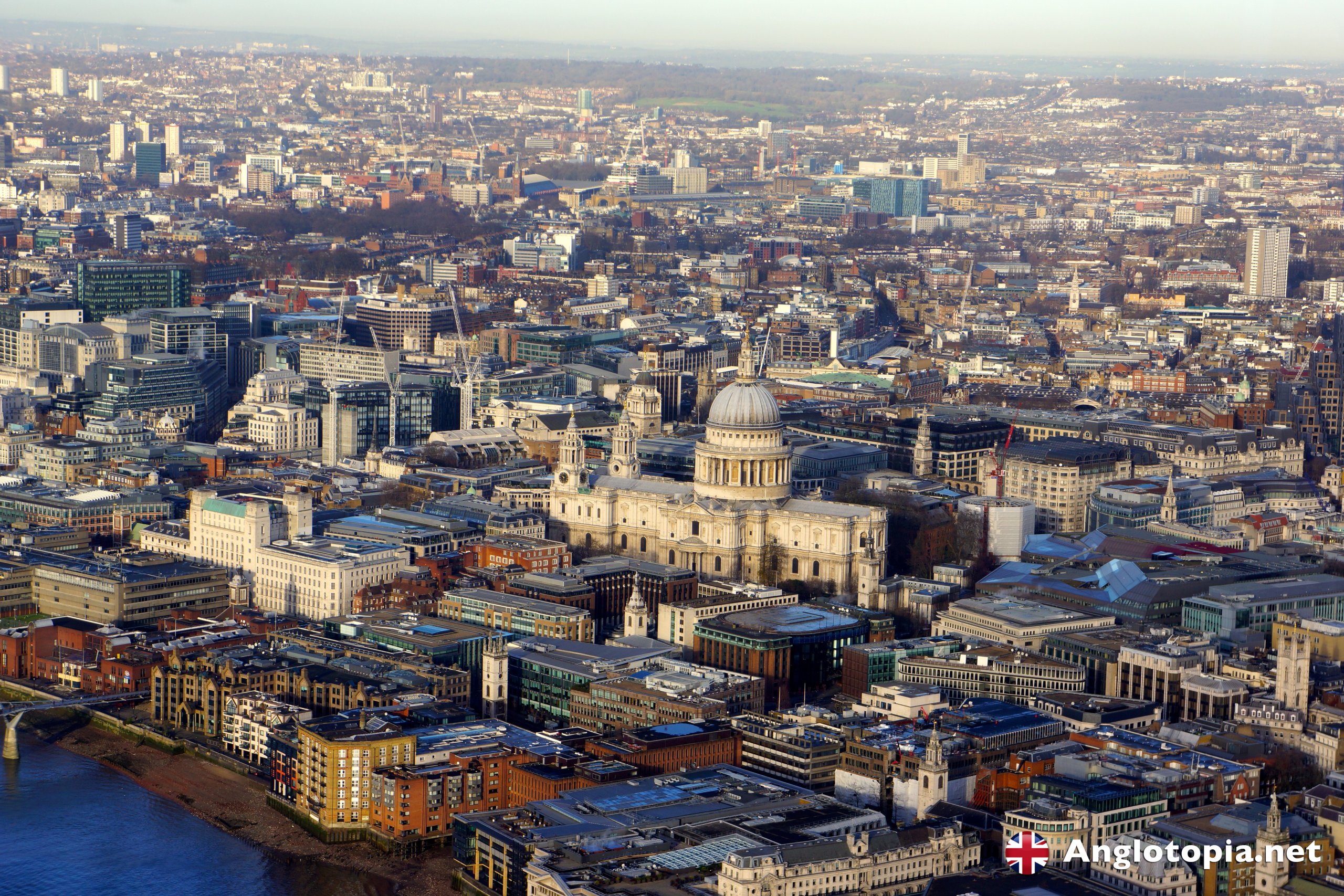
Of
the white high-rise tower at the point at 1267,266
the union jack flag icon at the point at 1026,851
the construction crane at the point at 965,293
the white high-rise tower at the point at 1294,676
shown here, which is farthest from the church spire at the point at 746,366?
the white high-rise tower at the point at 1267,266

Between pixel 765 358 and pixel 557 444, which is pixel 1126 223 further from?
pixel 557 444

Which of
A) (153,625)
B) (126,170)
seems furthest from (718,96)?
(153,625)

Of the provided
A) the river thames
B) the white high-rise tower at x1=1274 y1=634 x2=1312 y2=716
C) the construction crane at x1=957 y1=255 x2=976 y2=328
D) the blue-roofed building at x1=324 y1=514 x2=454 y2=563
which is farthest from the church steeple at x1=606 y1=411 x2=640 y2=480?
the construction crane at x1=957 y1=255 x2=976 y2=328

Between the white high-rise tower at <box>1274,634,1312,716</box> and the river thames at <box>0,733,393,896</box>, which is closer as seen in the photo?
the river thames at <box>0,733,393,896</box>

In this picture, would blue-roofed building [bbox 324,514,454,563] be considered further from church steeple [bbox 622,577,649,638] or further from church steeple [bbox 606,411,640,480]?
church steeple [bbox 622,577,649,638]

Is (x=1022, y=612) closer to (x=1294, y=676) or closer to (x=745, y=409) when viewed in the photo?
(x=1294, y=676)

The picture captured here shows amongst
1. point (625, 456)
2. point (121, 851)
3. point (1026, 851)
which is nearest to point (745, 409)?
point (625, 456)
